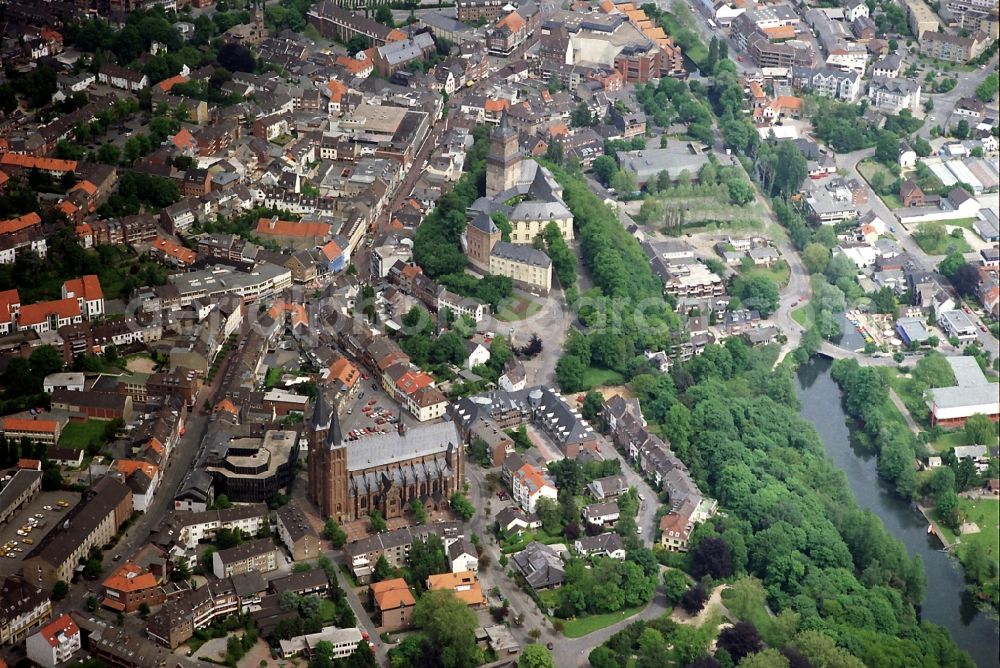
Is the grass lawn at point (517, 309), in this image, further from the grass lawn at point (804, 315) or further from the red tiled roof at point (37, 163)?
the red tiled roof at point (37, 163)

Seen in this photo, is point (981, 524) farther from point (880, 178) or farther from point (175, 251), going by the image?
point (175, 251)

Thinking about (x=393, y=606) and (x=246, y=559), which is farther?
(x=246, y=559)

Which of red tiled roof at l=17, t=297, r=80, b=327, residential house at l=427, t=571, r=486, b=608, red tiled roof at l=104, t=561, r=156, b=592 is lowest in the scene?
red tiled roof at l=17, t=297, r=80, b=327

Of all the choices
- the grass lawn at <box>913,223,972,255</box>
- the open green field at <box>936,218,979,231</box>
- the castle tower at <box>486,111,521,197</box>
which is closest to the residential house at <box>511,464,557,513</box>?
the castle tower at <box>486,111,521,197</box>

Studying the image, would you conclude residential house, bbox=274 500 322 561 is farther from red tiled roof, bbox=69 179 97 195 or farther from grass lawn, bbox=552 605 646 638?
red tiled roof, bbox=69 179 97 195

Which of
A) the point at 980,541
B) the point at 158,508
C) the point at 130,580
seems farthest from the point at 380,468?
the point at 980,541

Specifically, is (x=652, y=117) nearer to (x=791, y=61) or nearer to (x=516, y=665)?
(x=791, y=61)

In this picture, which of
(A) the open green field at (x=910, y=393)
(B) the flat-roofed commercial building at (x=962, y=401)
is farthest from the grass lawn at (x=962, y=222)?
(B) the flat-roofed commercial building at (x=962, y=401)
